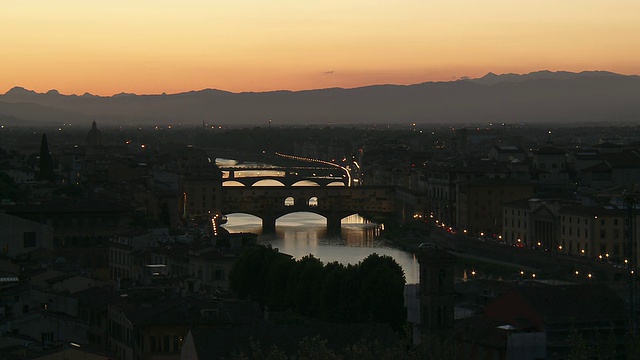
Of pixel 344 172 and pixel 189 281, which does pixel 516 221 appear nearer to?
pixel 189 281

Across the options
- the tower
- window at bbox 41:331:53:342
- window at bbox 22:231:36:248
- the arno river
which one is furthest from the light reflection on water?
window at bbox 41:331:53:342

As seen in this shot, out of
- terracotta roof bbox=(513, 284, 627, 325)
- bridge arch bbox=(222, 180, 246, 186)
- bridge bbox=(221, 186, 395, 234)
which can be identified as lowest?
bridge bbox=(221, 186, 395, 234)

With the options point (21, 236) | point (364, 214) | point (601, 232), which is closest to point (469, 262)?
point (601, 232)

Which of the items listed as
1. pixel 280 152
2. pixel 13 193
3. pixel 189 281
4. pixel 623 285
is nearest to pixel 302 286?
pixel 189 281

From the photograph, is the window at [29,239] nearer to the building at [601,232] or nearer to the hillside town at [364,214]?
the hillside town at [364,214]

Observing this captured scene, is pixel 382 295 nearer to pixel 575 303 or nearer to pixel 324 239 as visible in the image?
pixel 575 303

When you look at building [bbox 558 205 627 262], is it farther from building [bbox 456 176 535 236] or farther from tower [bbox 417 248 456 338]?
tower [bbox 417 248 456 338]
